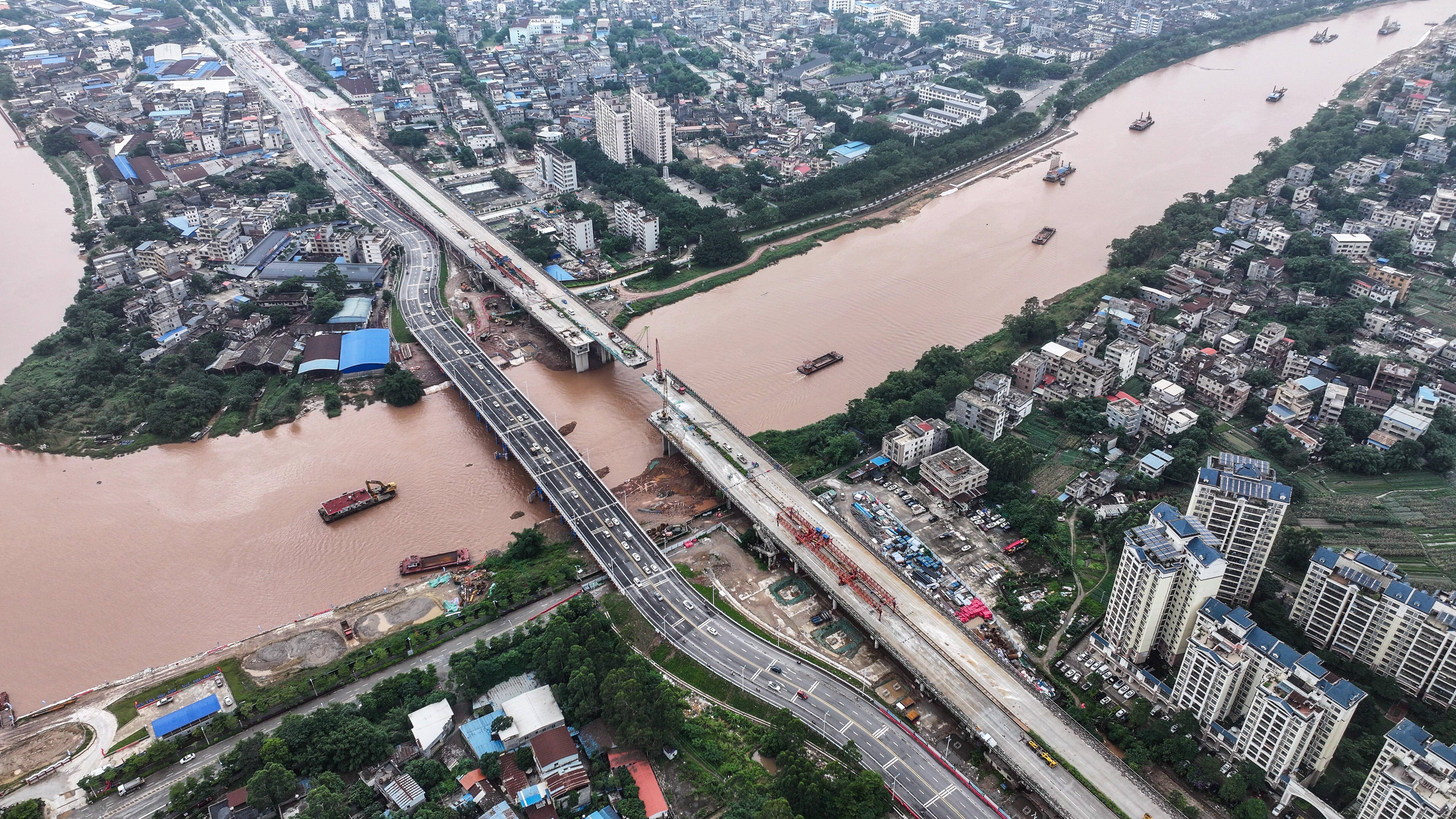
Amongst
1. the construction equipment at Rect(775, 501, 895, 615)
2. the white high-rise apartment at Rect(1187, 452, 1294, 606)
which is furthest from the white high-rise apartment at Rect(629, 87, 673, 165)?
the white high-rise apartment at Rect(1187, 452, 1294, 606)

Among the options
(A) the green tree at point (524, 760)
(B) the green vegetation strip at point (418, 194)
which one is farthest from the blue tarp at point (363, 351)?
(A) the green tree at point (524, 760)

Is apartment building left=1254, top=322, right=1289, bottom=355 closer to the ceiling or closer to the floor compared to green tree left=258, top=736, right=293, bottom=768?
closer to the ceiling

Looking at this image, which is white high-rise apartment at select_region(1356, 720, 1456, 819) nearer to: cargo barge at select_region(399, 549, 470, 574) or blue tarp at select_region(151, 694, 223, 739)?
cargo barge at select_region(399, 549, 470, 574)

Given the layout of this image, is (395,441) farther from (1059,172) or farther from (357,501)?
(1059,172)

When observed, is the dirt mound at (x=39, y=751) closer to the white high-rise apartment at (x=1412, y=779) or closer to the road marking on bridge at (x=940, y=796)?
the road marking on bridge at (x=940, y=796)

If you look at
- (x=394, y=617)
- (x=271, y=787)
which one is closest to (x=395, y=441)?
(x=394, y=617)

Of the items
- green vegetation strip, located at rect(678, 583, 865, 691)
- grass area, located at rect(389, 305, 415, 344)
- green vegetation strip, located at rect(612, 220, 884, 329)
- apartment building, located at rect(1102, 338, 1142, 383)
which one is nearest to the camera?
green vegetation strip, located at rect(678, 583, 865, 691)

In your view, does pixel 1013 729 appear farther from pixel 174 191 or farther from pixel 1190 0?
pixel 1190 0
